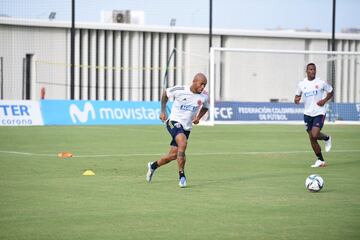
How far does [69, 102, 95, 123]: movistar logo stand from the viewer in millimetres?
38438

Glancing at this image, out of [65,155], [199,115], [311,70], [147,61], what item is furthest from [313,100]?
[147,61]

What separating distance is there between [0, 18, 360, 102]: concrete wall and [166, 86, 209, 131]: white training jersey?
3230 cm

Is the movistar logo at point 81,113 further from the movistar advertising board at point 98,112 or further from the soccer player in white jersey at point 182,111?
the soccer player in white jersey at point 182,111

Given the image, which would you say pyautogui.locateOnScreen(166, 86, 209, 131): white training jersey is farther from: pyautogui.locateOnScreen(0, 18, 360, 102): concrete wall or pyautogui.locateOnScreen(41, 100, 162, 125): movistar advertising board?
pyautogui.locateOnScreen(0, 18, 360, 102): concrete wall

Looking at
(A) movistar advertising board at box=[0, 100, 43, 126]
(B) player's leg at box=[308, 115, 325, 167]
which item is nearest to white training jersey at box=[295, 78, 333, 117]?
(B) player's leg at box=[308, 115, 325, 167]

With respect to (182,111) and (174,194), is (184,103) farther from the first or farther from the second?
(174,194)

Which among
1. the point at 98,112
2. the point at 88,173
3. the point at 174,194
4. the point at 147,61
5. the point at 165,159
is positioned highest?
the point at 165,159

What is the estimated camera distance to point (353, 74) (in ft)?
170

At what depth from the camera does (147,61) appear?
57.7 meters

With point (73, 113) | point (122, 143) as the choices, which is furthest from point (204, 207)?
point (73, 113)

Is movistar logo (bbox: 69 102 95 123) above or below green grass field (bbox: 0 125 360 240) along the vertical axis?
below

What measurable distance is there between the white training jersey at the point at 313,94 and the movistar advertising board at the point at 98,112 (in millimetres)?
18337

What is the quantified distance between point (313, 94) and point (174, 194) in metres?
7.72

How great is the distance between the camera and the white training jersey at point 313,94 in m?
20.8
